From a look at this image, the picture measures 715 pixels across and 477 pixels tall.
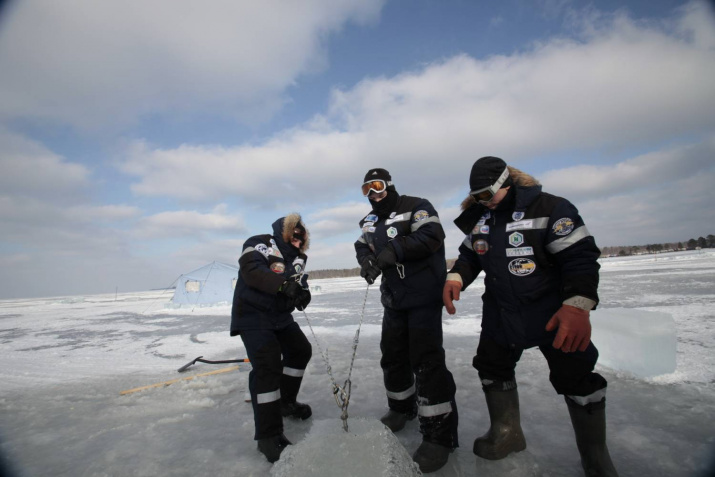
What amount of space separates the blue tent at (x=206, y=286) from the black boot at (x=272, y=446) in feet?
48.7

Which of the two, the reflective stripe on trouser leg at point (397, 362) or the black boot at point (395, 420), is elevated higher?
the reflective stripe on trouser leg at point (397, 362)

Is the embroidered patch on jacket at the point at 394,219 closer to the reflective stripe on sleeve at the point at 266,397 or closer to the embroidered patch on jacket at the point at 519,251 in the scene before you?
the embroidered patch on jacket at the point at 519,251

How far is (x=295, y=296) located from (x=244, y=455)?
1173mm

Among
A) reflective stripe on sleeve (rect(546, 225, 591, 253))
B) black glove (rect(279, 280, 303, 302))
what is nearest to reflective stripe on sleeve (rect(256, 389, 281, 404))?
black glove (rect(279, 280, 303, 302))

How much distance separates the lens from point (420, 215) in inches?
103

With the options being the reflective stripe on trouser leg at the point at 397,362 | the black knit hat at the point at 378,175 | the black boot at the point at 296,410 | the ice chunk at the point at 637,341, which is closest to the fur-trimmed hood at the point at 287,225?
the black knit hat at the point at 378,175

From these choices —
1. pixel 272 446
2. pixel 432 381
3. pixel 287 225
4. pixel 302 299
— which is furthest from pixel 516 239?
pixel 272 446

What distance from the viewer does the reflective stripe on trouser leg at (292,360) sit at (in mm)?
3006

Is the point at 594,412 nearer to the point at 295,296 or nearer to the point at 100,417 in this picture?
the point at 295,296

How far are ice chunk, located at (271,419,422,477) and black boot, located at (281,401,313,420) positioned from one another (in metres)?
1.43

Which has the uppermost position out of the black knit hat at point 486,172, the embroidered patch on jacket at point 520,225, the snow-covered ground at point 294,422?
the black knit hat at point 486,172

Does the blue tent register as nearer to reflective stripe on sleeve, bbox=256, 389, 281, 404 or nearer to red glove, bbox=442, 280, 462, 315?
reflective stripe on sleeve, bbox=256, 389, 281, 404

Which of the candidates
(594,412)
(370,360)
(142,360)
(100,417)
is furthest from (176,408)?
(594,412)

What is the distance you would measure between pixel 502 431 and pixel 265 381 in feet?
5.54
